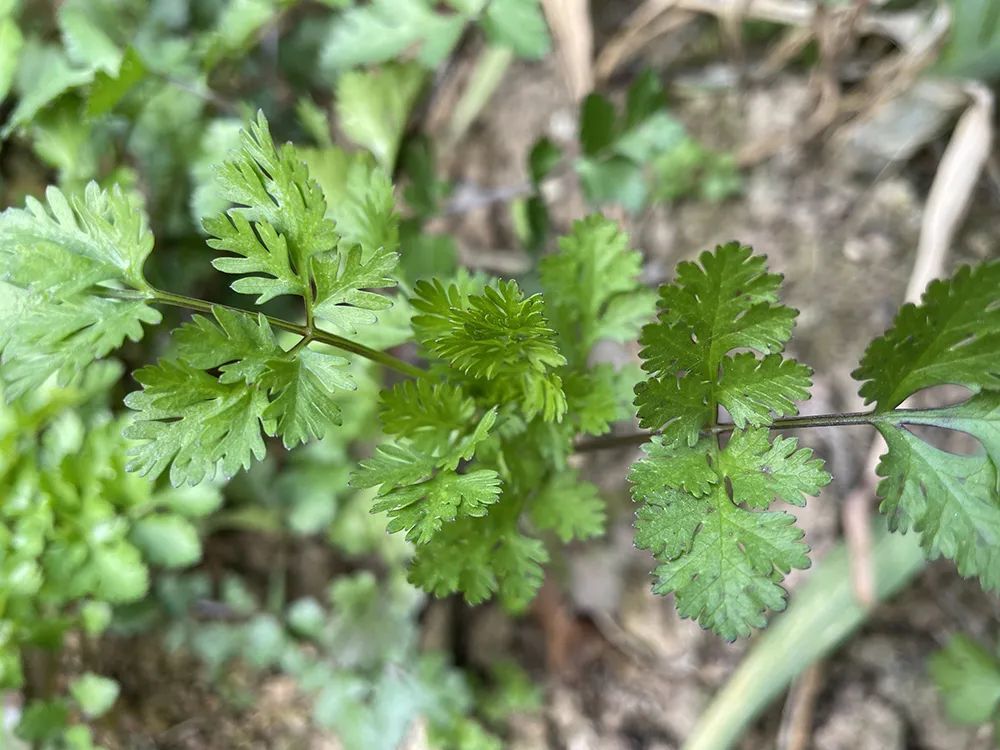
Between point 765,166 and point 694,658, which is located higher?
point 765,166

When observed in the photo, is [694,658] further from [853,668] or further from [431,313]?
[431,313]

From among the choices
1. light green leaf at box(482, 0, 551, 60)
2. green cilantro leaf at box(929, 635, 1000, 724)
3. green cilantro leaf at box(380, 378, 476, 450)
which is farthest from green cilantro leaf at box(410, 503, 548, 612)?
green cilantro leaf at box(929, 635, 1000, 724)

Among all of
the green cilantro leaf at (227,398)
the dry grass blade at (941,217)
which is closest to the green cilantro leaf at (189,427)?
the green cilantro leaf at (227,398)

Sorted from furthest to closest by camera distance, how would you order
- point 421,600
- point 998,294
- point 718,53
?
point 718,53 → point 421,600 → point 998,294

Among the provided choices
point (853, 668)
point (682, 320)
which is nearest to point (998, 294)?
point (682, 320)

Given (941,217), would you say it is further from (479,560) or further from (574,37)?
(479,560)

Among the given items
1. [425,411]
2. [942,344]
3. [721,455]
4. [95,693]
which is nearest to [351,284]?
[425,411]
